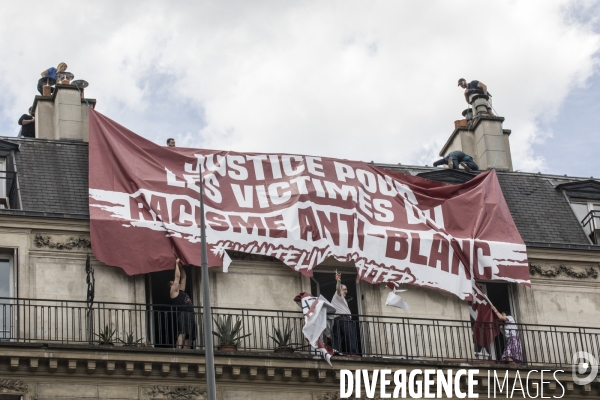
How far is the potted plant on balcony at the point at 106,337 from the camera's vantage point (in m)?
29.8

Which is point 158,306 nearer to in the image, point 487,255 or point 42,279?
point 42,279

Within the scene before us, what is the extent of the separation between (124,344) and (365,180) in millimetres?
7576

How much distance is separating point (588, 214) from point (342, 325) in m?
7.58

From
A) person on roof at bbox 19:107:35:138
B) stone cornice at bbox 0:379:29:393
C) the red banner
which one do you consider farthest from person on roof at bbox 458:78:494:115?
stone cornice at bbox 0:379:29:393

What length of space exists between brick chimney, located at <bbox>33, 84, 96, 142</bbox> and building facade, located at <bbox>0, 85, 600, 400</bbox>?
0.11ft

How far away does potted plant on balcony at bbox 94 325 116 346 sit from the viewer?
97.8 ft

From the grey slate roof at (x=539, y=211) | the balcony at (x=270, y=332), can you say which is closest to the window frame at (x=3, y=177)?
the balcony at (x=270, y=332)

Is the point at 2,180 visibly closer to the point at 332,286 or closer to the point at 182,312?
the point at 182,312

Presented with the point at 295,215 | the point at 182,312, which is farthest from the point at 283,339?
the point at 295,215

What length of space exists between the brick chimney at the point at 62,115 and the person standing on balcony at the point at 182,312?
553cm

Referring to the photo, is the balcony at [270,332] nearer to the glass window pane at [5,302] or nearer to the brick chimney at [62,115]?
the glass window pane at [5,302]

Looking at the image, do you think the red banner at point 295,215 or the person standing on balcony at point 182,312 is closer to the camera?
the person standing on balcony at point 182,312

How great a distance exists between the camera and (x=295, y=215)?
33.3 metres

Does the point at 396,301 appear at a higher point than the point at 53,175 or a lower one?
lower
